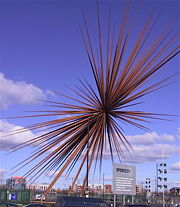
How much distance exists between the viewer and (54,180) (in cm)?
542

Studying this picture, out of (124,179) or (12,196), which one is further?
(12,196)

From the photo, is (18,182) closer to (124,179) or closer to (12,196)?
(12,196)

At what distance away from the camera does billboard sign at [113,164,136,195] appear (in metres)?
14.3

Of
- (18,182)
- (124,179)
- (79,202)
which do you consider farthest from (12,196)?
(79,202)

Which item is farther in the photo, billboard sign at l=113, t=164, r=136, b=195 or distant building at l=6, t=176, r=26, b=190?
billboard sign at l=113, t=164, r=136, b=195

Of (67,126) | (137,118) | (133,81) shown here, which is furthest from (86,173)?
(133,81)

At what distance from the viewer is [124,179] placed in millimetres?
14906

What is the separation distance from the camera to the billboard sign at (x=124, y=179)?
14.3 metres

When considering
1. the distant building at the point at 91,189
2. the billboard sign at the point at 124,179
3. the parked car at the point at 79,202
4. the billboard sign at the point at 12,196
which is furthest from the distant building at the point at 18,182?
the billboard sign at the point at 124,179

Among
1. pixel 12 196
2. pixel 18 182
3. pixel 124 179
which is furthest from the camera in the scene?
pixel 12 196

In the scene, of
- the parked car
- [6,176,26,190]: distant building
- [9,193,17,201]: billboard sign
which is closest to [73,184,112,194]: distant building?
the parked car

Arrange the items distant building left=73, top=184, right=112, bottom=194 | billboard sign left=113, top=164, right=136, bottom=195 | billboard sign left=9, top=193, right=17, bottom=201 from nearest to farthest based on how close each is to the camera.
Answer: distant building left=73, top=184, right=112, bottom=194, billboard sign left=113, top=164, right=136, bottom=195, billboard sign left=9, top=193, right=17, bottom=201

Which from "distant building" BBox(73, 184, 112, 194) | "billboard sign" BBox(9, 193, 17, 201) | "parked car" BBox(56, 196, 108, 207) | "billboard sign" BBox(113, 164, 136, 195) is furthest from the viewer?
"billboard sign" BBox(9, 193, 17, 201)

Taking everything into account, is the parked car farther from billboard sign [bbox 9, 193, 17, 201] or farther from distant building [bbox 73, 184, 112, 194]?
billboard sign [bbox 9, 193, 17, 201]
